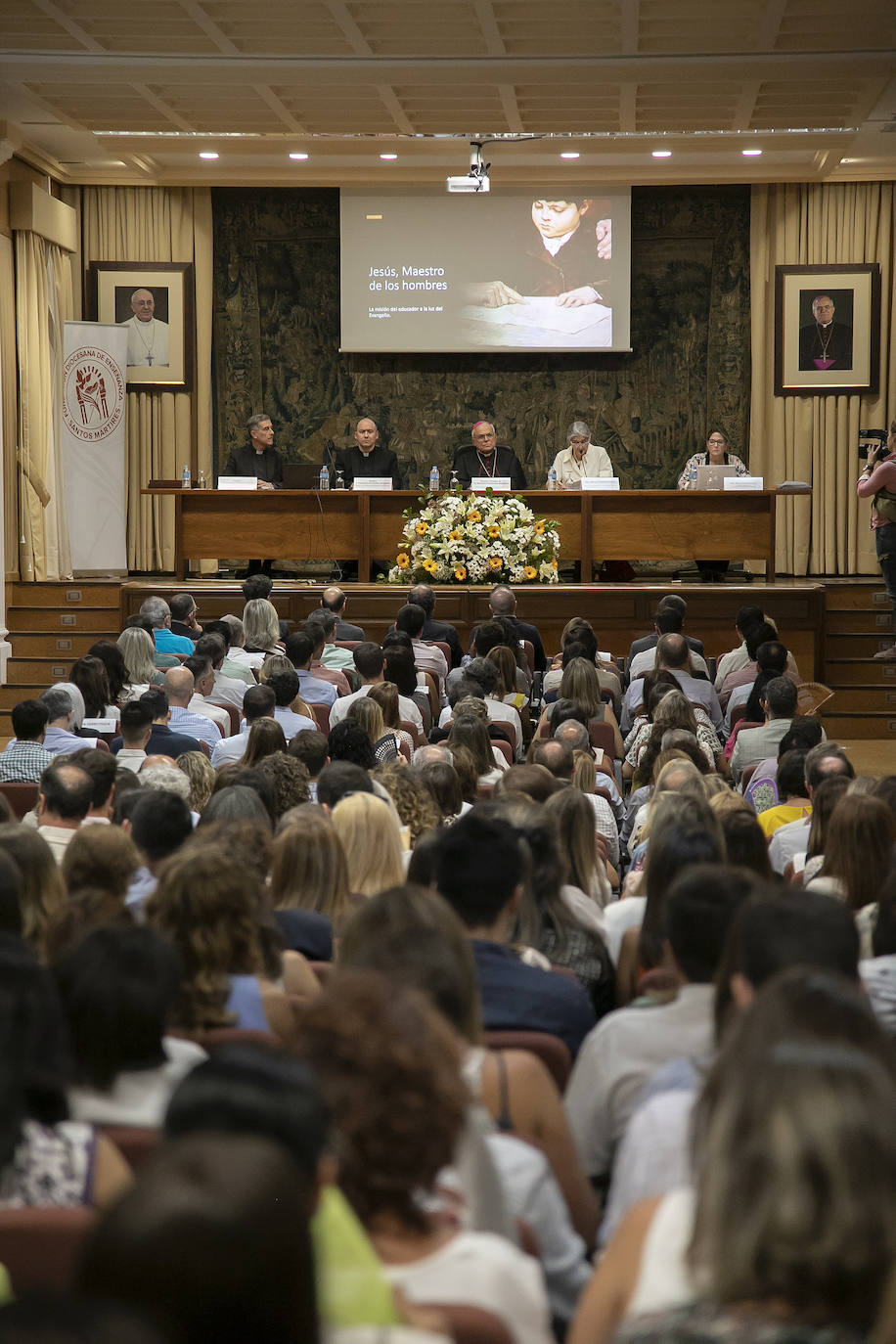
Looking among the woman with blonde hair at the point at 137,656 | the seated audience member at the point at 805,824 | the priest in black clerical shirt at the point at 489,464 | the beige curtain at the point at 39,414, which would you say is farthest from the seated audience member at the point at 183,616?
the seated audience member at the point at 805,824

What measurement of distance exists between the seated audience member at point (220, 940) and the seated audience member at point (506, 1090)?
0.37 meters

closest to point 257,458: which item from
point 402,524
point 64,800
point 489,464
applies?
point 402,524

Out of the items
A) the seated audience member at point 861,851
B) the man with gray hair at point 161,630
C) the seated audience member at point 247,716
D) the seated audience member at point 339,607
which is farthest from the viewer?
the seated audience member at point 339,607

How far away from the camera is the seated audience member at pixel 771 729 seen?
617 centimetres

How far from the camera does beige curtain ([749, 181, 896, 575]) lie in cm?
1285

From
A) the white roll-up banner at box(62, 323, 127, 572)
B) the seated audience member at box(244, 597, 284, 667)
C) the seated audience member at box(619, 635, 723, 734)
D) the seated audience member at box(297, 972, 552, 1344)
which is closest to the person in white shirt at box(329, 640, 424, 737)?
the seated audience member at box(244, 597, 284, 667)

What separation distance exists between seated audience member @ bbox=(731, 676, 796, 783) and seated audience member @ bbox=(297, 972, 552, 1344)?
192 inches

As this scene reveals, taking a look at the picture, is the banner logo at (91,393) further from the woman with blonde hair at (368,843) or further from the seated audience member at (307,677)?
the woman with blonde hair at (368,843)

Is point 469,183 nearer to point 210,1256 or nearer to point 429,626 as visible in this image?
point 429,626

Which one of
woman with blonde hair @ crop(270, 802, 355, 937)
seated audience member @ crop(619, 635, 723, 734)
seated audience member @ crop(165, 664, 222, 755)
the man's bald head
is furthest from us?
seated audience member @ crop(619, 635, 723, 734)

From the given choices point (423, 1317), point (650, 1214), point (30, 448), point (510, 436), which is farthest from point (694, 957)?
point (510, 436)

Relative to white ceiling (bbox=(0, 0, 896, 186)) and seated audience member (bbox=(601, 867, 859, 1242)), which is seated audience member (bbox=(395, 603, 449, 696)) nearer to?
white ceiling (bbox=(0, 0, 896, 186))

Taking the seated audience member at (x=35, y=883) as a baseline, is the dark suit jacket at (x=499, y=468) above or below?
above

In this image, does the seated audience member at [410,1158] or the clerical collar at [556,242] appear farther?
the clerical collar at [556,242]
